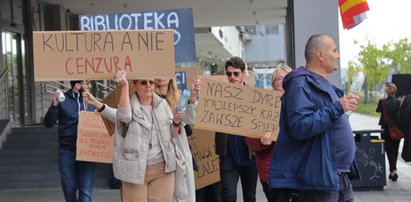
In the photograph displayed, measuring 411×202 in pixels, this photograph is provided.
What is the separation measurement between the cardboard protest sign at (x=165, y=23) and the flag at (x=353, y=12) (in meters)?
2.81

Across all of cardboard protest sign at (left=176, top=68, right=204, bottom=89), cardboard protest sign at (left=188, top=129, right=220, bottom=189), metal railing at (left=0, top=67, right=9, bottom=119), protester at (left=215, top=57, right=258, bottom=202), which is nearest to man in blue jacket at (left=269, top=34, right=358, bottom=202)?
protester at (left=215, top=57, right=258, bottom=202)

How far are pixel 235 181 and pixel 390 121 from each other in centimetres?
622

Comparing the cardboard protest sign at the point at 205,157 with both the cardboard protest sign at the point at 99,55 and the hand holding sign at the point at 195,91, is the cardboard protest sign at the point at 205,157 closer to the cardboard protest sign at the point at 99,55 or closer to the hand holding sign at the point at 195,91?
the hand holding sign at the point at 195,91

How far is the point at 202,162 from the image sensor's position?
22.9 feet

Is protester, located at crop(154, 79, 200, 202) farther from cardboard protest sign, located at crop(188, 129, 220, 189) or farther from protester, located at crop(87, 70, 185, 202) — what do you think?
cardboard protest sign, located at crop(188, 129, 220, 189)

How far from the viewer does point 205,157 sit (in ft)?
23.0

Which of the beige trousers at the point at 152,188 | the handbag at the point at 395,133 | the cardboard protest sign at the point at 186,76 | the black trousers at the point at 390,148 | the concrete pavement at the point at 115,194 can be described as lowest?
the concrete pavement at the point at 115,194

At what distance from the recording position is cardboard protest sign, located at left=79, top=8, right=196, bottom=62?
272 inches

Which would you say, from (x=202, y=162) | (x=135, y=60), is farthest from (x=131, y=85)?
(x=202, y=162)

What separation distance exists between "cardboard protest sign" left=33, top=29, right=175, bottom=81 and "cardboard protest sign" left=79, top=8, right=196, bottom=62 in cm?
138

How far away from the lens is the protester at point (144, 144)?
5281 millimetres

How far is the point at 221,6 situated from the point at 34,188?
33.3 feet

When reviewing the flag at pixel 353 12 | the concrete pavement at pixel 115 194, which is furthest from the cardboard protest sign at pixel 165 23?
the concrete pavement at pixel 115 194

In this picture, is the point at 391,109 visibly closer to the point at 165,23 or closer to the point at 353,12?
the point at 353,12
